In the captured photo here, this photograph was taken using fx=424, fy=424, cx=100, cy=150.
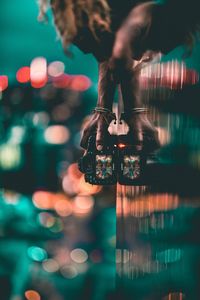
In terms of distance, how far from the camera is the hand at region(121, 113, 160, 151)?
2.29 meters

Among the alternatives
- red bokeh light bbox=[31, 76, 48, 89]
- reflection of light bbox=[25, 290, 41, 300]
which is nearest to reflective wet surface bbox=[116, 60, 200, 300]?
reflection of light bbox=[25, 290, 41, 300]

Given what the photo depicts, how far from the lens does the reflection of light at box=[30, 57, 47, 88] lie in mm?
2293

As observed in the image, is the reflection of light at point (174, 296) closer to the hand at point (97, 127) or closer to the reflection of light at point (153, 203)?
the reflection of light at point (153, 203)

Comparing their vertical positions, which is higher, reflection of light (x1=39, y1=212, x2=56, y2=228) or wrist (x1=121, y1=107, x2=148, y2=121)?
wrist (x1=121, y1=107, x2=148, y2=121)

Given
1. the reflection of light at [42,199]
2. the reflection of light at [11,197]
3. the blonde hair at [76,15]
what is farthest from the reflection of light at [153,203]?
the blonde hair at [76,15]

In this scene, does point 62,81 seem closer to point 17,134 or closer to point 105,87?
point 105,87

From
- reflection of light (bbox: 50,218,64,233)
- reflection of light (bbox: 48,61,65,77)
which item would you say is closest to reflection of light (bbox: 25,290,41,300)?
reflection of light (bbox: 50,218,64,233)

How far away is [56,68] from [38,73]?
0.10 meters

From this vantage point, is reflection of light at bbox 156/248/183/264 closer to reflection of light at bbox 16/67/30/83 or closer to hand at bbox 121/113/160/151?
hand at bbox 121/113/160/151

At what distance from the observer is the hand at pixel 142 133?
2287 millimetres

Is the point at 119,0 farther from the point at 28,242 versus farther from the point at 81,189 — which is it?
the point at 28,242

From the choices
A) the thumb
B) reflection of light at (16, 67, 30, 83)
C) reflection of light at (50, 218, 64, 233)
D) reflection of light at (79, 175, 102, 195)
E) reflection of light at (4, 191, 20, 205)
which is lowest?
reflection of light at (50, 218, 64, 233)

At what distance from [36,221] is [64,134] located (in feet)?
1.65

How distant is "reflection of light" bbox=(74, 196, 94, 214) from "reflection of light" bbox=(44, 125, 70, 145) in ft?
1.06
